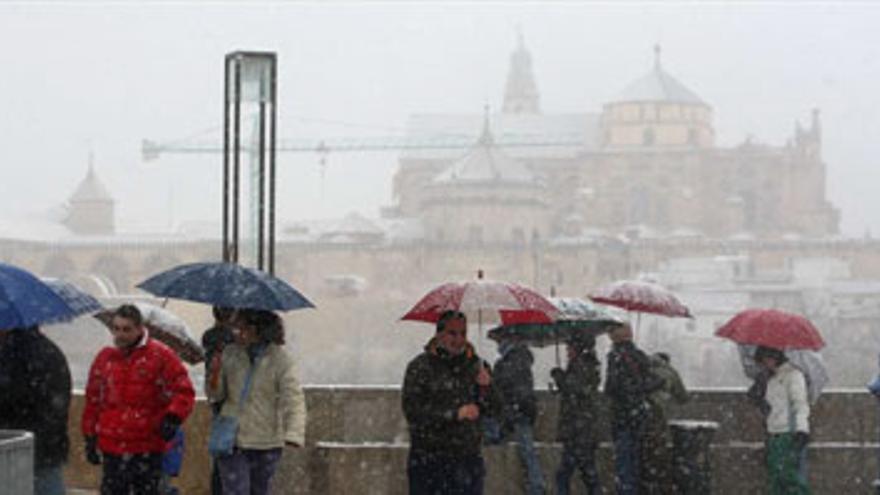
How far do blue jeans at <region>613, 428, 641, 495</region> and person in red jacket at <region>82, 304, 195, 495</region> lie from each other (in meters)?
3.41

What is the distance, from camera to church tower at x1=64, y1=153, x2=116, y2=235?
3676 inches

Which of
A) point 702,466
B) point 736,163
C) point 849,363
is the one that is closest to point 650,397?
point 702,466

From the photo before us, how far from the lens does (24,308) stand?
6.71m

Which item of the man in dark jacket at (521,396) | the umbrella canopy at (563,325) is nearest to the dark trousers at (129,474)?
the umbrella canopy at (563,325)

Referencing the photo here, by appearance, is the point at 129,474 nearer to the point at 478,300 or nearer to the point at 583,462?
the point at 478,300

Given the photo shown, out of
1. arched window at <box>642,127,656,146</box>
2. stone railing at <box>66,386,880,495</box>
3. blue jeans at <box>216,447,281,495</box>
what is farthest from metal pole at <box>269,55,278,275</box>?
arched window at <box>642,127,656,146</box>

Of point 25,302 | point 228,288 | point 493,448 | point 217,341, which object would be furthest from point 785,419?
point 25,302

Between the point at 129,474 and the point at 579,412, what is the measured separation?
11.0ft

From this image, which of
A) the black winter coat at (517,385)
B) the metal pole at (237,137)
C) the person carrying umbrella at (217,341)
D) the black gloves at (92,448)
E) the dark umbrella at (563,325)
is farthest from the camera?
the metal pole at (237,137)

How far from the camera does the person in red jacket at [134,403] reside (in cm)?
693

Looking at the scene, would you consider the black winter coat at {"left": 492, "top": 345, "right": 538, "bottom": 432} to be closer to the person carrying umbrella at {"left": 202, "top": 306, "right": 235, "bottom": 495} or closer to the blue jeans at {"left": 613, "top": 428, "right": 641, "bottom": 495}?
the blue jeans at {"left": 613, "top": 428, "right": 641, "bottom": 495}

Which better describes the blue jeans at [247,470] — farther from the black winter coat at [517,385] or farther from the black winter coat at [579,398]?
the black winter coat at [579,398]

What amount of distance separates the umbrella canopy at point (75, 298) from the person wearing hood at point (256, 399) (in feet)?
2.18

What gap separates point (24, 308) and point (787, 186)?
8403 cm
